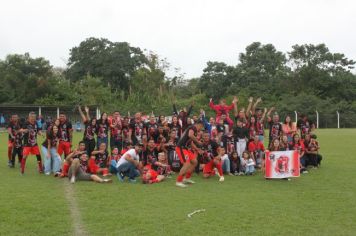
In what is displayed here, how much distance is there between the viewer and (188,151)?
10.9 m

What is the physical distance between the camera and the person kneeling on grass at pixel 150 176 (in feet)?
35.5

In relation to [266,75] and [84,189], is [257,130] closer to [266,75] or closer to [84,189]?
[84,189]

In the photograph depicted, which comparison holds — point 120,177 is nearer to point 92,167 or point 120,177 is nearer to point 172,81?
point 92,167

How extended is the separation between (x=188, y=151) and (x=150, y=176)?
1.08 metres

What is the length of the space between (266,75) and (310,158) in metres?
45.0

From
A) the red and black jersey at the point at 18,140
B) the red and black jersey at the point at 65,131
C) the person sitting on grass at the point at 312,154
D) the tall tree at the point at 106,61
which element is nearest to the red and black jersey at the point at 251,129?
the person sitting on grass at the point at 312,154

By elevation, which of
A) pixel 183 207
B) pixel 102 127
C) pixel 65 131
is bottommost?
pixel 183 207

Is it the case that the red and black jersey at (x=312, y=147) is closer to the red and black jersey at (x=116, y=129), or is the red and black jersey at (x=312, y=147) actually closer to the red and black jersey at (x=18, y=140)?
the red and black jersey at (x=116, y=129)

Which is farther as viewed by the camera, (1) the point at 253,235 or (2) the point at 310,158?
(2) the point at 310,158

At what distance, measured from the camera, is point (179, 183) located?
34.4 feet

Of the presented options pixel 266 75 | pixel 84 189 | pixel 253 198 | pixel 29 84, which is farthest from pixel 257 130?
pixel 266 75

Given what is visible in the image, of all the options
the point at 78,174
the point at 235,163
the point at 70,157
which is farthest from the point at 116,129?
the point at 235,163

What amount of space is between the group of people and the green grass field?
→ 1.92ft

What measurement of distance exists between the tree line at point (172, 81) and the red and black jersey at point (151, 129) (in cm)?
2554
